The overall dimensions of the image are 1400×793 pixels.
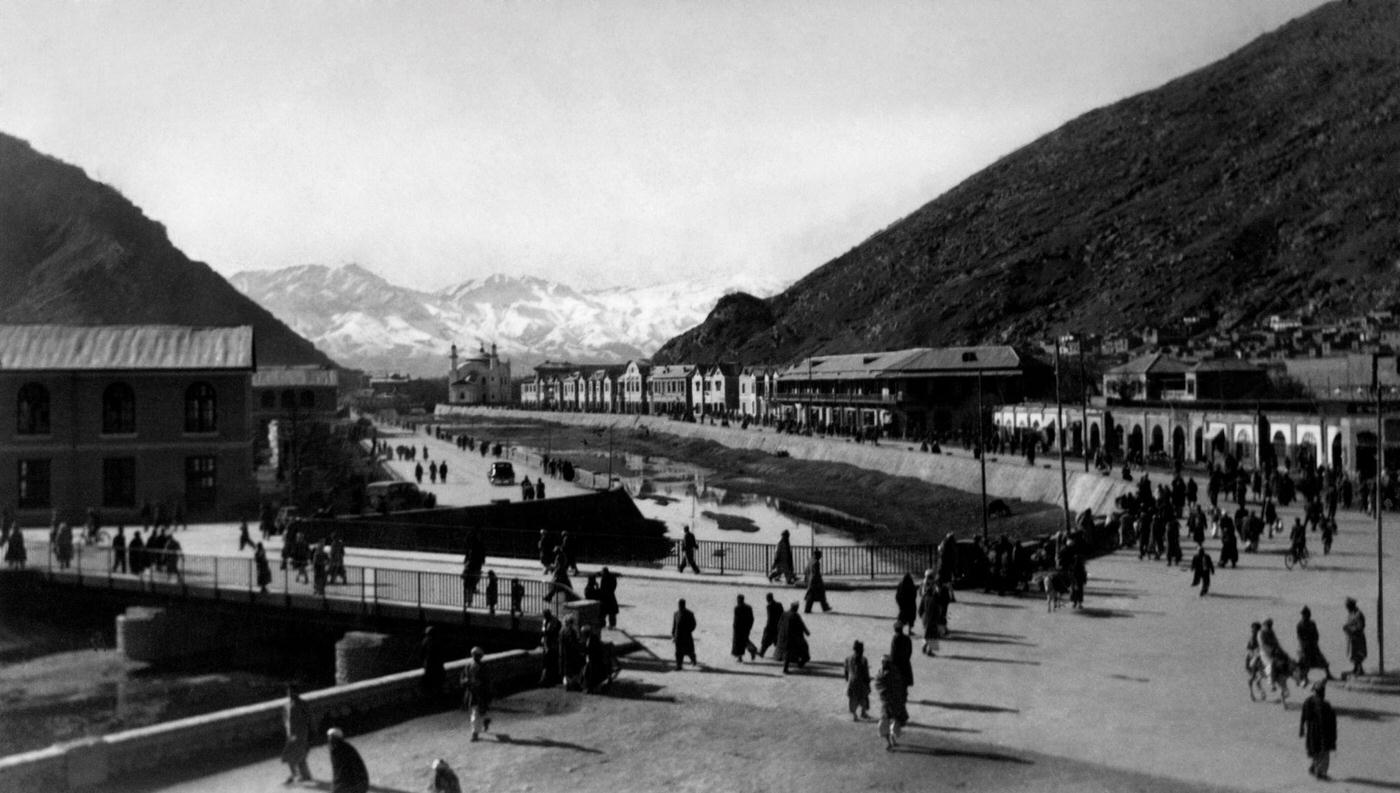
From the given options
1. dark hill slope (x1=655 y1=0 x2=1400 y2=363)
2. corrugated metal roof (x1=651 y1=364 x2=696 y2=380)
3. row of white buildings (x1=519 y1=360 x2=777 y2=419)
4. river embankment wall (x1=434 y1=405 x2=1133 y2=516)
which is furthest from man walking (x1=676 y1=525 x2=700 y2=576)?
corrugated metal roof (x1=651 y1=364 x2=696 y2=380)

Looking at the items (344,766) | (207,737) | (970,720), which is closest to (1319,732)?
(970,720)

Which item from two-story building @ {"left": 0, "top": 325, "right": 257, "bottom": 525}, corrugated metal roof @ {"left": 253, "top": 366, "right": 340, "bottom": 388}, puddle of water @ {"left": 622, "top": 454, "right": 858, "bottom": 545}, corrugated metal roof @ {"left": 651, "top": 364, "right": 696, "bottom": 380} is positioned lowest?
puddle of water @ {"left": 622, "top": 454, "right": 858, "bottom": 545}

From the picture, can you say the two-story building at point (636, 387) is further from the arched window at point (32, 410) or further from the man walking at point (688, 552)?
the man walking at point (688, 552)

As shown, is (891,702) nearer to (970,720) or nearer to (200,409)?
(970,720)

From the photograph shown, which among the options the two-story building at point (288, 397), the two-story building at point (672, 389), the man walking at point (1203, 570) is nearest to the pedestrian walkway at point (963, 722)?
the man walking at point (1203, 570)

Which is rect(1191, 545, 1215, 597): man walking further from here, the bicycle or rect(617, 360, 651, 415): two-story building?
rect(617, 360, 651, 415): two-story building

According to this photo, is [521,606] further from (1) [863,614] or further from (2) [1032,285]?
(2) [1032,285]
